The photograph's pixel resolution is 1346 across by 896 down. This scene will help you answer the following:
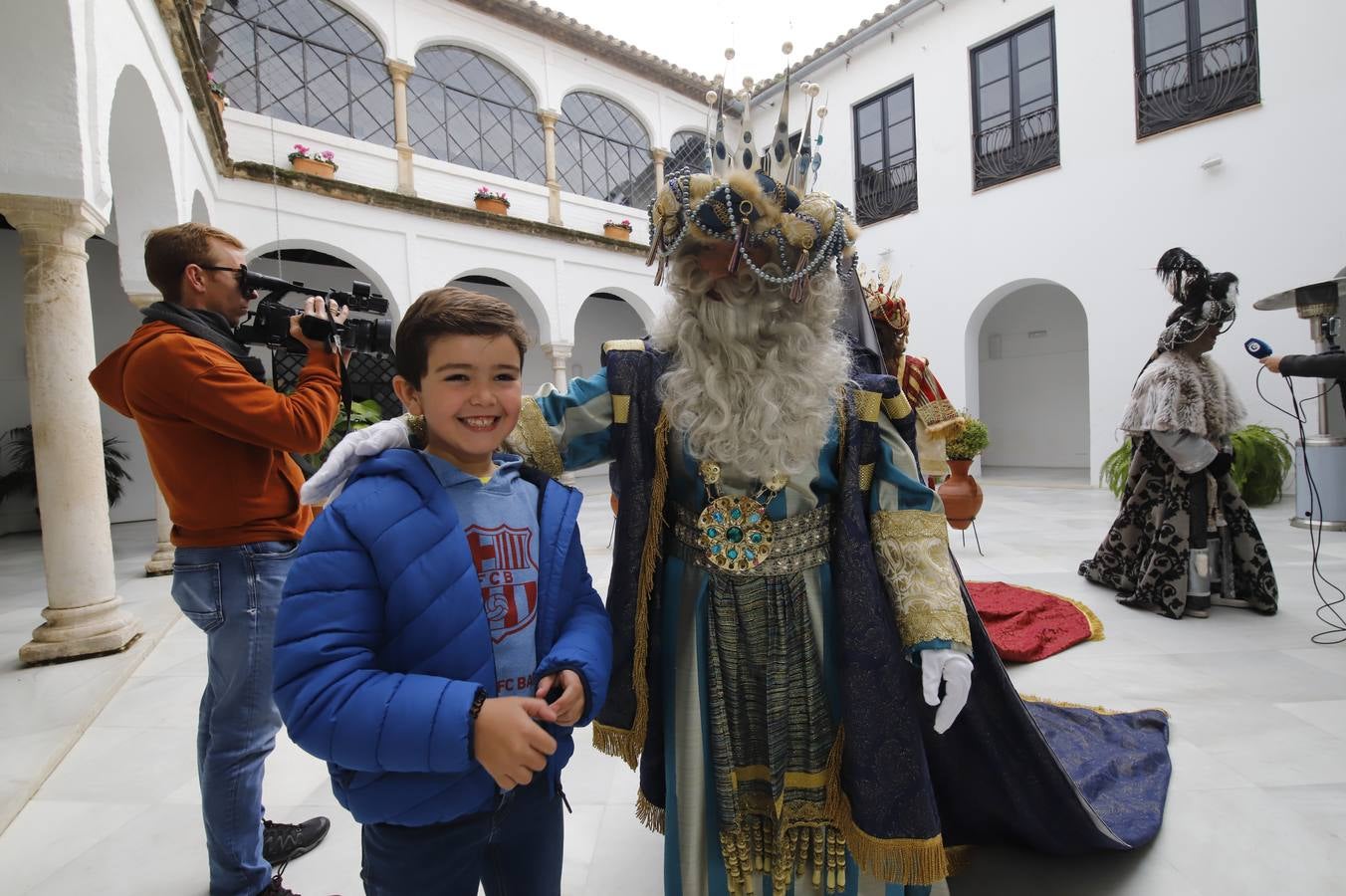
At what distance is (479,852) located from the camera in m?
1.09

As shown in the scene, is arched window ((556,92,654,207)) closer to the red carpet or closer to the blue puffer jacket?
the red carpet

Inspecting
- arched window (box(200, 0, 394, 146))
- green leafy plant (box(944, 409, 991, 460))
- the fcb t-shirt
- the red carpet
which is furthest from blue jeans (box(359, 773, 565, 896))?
arched window (box(200, 0, 394, 146))

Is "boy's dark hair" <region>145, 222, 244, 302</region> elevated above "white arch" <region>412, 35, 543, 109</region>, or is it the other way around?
"white arch" <region>412, 35, 543, 109</region>

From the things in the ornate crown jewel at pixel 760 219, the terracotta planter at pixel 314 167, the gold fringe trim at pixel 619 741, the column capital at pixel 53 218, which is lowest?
the gold fringe trim at pixel 619 741

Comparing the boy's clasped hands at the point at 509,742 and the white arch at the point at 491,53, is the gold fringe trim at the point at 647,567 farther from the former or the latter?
the white arch at the point at 491,53

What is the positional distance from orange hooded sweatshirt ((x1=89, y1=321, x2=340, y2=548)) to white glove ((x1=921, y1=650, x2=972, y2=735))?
1531 millimetres

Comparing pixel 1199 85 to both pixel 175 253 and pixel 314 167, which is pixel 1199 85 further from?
pixel 314 167

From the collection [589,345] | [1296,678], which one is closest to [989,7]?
[589,345]

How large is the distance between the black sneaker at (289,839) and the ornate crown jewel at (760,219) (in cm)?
199

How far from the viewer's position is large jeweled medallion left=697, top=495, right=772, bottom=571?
142 cm

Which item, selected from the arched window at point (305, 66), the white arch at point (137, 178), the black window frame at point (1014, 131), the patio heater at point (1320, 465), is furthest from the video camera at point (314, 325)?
the black window frame at point (1014, 131)

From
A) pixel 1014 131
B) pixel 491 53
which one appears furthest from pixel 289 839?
pixel 1014 131

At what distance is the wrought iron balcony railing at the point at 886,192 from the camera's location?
10.8 m

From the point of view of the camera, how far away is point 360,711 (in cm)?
86
